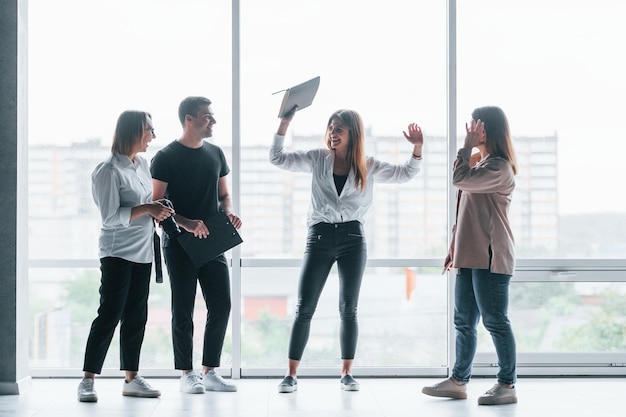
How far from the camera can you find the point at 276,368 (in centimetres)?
462

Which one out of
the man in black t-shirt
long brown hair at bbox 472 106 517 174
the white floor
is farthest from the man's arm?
long brown hair at bbox 472 106 517 174

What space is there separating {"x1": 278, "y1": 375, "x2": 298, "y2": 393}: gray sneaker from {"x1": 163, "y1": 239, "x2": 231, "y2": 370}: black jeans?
0.35m

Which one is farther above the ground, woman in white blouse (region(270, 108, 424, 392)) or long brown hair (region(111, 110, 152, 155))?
long brown hair (region(111, 110, 152, 155))

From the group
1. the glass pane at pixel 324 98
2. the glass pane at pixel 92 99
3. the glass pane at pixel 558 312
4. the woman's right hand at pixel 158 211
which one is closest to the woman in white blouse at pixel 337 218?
the glass pane at pixel 324 98

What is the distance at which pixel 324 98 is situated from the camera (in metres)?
4.64

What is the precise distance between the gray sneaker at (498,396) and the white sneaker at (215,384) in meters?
1.24

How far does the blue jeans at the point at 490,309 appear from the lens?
12.8ft

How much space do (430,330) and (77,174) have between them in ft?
7.15

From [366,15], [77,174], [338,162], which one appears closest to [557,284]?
[338,162]

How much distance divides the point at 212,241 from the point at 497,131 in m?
1.50

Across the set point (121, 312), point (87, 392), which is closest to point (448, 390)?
point (121, 312)

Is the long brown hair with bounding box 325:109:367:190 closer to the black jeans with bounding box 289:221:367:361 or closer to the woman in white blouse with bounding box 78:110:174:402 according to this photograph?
the black jeans with bounding box 289:221:367:361

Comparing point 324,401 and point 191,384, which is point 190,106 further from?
point 324,401

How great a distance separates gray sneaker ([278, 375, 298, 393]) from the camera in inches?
164
